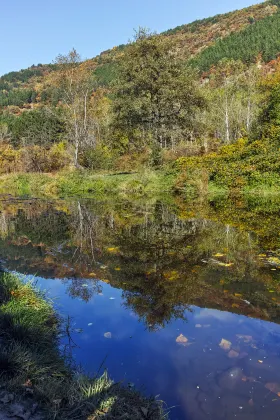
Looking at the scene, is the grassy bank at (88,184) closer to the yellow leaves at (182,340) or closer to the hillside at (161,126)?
the hillside at (161,126)

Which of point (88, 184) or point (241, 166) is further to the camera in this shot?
point (88, 184)

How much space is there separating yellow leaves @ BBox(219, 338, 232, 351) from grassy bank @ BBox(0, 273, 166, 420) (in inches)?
45.5

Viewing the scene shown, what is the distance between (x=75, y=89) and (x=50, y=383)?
35.3m

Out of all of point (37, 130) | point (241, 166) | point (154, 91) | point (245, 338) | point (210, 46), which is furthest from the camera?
point (210, 46)

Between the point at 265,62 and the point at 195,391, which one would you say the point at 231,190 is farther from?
the point at 265,62

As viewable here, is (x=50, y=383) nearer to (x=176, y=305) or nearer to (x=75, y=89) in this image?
(x=176, y=305)

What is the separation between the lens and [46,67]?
159125mm

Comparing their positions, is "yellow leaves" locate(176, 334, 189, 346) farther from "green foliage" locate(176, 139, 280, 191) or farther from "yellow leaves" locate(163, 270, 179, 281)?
"green foliage" locate(176, 139, 280, 191)

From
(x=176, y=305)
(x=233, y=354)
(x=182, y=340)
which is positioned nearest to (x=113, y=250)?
(x=176, y=305)

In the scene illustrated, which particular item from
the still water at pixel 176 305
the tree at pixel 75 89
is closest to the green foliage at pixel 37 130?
the tree at pixel 75 89

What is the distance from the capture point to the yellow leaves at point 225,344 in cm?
363

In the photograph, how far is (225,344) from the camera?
146 inches

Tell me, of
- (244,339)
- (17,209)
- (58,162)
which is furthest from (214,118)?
(244,339)

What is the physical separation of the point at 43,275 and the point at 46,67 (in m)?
172
